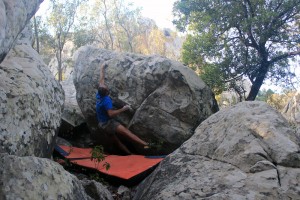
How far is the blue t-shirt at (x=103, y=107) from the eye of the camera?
6363mm

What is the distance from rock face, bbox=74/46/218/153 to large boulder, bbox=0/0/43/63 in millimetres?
4033

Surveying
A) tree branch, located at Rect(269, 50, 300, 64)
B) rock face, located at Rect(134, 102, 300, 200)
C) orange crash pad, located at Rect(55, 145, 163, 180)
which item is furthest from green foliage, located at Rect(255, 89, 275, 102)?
rock face, located at Rect(134, 102, 300, 200)

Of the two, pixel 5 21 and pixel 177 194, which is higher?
pixel 5 21

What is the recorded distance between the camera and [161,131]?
6.35 metres

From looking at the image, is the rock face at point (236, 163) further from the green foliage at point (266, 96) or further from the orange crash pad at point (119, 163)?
the green foliage at point (266, 96)

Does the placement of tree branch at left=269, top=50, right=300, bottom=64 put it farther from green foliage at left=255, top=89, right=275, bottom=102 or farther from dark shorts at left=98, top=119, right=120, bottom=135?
green foliage at left=255, top=89, right=275, bottom=102

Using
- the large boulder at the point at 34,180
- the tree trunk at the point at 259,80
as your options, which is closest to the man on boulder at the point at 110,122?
the large boulder at the point at 34,180

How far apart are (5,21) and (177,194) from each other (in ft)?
6.48

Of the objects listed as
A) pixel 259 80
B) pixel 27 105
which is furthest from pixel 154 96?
pixel 259 80

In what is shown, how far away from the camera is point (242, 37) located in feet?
31.0

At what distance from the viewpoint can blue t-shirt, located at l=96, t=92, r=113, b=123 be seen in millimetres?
6363

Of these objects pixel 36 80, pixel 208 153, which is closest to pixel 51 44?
pixel 36 80

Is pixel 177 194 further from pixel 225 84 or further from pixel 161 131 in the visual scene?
pixel 225 84

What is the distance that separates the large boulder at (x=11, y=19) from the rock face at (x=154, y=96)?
4.03 meters
